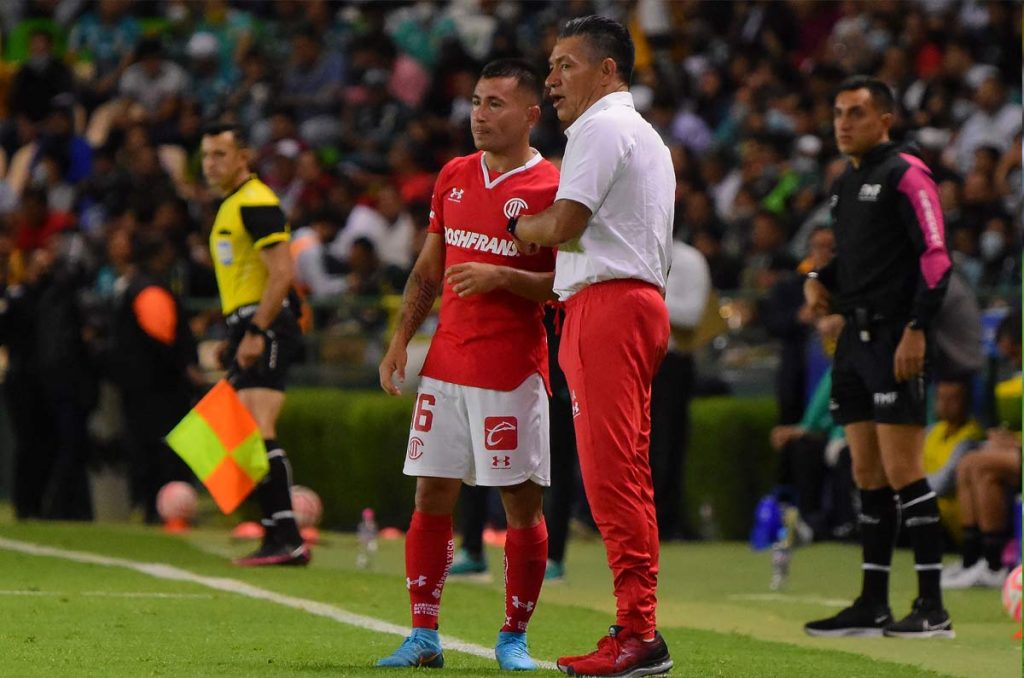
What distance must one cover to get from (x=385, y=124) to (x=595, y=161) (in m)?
15.5

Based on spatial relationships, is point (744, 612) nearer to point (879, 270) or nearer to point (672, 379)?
point (879, 270)

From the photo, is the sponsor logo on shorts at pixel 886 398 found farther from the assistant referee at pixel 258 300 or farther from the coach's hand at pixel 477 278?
the assistant referee at pixel 258 300

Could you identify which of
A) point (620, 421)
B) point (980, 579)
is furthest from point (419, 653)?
point (980, 579)

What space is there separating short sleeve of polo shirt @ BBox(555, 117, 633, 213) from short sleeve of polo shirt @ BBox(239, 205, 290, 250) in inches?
172

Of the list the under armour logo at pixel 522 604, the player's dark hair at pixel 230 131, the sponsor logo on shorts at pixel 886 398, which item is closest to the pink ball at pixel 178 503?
the player's dark hair at pixel 230 131

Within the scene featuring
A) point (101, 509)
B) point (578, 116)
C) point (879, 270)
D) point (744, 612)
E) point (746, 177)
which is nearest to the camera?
point (578, 116)

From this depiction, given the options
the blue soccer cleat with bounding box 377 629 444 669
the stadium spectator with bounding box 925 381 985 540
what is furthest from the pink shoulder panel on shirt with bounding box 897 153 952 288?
the stadium spectator with bounding box 925 381 985 540

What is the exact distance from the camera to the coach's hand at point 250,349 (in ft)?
33.8

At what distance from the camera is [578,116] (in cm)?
652

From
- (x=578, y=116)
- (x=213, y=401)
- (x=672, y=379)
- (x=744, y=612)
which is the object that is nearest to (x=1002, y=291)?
(x=672, y=379)

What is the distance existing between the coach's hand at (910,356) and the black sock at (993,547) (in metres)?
3.18

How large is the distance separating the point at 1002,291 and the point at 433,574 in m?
7.39

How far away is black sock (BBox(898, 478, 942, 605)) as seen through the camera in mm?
8484

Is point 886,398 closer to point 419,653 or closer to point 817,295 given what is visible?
point 817,295
